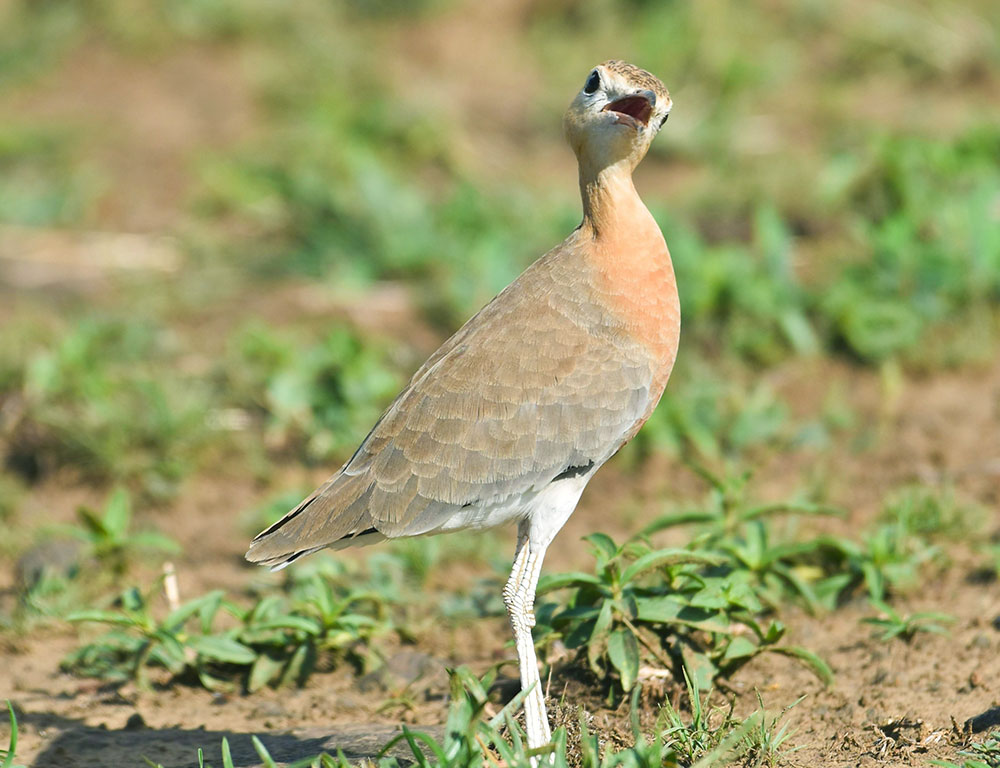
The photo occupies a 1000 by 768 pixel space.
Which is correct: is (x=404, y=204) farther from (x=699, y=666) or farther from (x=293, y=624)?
(x=699, y=666)

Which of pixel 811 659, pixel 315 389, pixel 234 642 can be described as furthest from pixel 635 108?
pixel 315 389

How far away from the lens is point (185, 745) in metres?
4.58

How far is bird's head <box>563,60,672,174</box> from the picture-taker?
175 inches

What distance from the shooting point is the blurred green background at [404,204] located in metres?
7.08

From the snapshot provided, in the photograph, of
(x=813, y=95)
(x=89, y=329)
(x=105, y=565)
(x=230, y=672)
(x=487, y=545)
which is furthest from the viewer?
(x=813, y=95)

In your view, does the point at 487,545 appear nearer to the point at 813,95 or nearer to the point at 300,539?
the point at 300,539

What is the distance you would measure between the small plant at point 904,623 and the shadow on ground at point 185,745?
6.05 ft

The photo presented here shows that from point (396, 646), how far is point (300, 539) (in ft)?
3.80

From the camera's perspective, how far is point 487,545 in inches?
252

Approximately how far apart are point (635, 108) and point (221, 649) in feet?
8.65

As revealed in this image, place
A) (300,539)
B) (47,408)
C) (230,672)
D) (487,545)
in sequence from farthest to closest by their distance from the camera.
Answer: (47,408)
(487,545)
(230,672)
(300,539)

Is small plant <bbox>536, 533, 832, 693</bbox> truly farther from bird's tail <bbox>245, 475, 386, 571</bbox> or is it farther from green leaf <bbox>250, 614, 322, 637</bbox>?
green leaf <bbox>250, 614, 322, 637</bbox>

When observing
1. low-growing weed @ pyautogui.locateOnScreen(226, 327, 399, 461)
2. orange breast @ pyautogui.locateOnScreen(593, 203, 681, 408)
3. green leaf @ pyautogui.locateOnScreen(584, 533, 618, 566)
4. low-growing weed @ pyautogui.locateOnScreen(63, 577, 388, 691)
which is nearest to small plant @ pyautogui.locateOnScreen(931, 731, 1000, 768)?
green leaf @ pyautogui.locateOnScreen(584, 533, 618, 566)

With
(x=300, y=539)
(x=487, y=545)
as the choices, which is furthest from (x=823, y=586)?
(x=300, y=539)
